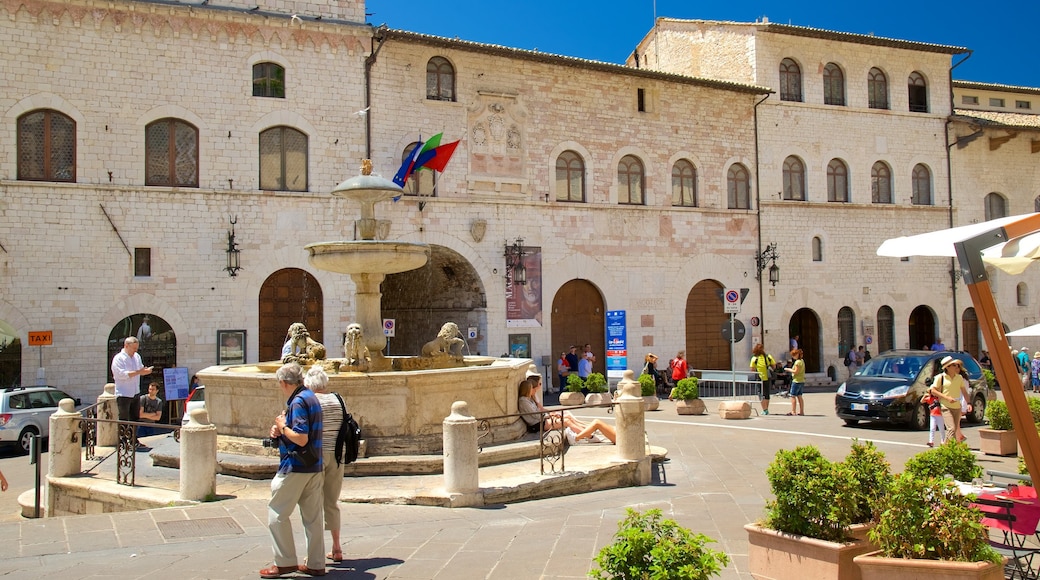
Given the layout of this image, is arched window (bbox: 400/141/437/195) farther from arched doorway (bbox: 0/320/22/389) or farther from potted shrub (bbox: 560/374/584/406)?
arched doorway (bbox: 0/320/22/389)

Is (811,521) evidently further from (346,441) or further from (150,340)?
(150,340)

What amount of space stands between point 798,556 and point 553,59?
20.2 metres

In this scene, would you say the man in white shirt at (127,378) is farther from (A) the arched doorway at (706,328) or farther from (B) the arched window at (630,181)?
(A) the arched doorway at (706,328)

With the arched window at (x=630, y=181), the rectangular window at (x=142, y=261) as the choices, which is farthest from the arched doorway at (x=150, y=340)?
the arched window at (x=630, y=181)

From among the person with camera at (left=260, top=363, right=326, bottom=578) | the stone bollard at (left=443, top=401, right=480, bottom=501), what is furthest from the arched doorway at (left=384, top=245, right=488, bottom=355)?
the person with camera at (left=260, top=363, right=326, bottom=578)

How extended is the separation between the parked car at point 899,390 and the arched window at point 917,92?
615 inches

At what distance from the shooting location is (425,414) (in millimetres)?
9891

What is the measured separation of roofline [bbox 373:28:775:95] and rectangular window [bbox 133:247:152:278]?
7.71 meters

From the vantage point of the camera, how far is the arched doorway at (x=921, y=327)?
29562 mm

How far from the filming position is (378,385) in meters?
9.67

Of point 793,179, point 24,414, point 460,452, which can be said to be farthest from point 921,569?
point 793,179

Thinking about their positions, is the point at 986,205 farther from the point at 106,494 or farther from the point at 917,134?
the point at 106,494

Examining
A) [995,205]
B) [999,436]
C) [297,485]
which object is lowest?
[999,436]

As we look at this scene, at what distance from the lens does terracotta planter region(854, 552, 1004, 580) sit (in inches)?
173
